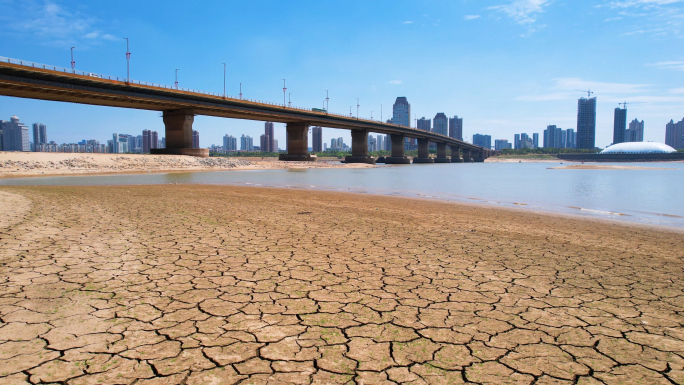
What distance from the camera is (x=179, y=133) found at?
57.4 m

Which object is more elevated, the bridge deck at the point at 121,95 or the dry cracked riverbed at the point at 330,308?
the bridge deck at the point at 121,95

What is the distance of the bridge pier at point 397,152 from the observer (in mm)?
111750

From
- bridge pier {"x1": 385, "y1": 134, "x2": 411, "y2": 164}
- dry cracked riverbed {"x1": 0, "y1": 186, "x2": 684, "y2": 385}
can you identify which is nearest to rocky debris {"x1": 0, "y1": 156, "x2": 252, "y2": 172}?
dry cracked riverbed {"x1": 0, "y1": 186, "x2": 684, "y2": 385}

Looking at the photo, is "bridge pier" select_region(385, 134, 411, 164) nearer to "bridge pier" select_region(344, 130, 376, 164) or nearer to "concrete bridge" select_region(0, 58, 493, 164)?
"concrete bridge" select_region(0, 58, 493, 164)

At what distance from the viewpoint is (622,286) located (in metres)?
4.94

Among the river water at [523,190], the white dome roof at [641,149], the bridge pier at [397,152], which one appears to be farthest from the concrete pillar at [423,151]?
the white dome roof at [641,149]

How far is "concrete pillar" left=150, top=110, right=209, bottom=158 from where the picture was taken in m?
57.2

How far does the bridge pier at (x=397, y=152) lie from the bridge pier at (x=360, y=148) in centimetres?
1811

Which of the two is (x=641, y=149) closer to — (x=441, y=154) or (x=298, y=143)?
(x=441, y=154)

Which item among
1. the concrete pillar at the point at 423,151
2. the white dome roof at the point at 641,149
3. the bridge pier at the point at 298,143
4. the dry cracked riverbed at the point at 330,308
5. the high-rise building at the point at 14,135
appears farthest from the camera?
the white dome roof at the point at 641,149

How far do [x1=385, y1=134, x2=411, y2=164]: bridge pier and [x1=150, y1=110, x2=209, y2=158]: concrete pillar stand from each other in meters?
66.0

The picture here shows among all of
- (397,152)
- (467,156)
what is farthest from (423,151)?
(467,156)

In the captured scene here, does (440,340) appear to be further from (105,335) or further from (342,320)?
(105,335)

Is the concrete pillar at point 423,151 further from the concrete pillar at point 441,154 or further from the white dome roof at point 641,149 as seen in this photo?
the white dome roof at point 641,149
